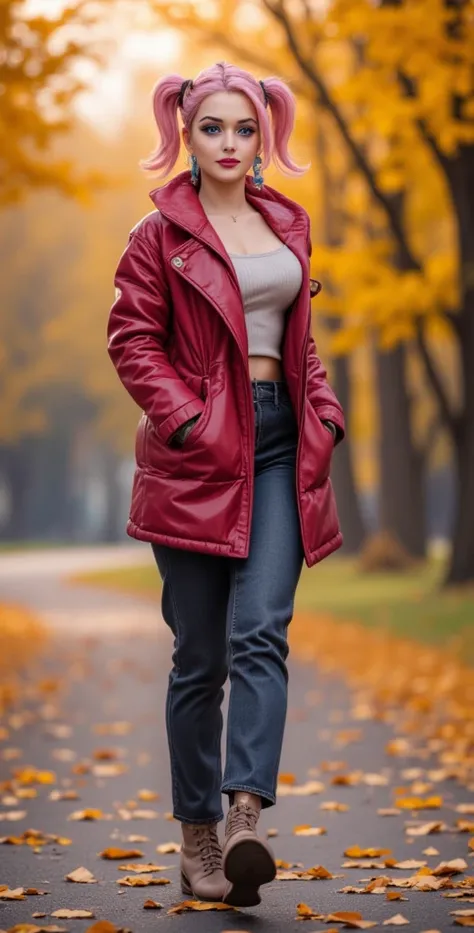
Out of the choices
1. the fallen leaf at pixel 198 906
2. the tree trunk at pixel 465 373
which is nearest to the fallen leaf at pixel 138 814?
the fallen leaf at pixel 198 906

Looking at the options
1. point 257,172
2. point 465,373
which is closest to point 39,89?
point 465,373

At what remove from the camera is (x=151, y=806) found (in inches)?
239

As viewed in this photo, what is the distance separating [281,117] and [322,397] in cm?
84

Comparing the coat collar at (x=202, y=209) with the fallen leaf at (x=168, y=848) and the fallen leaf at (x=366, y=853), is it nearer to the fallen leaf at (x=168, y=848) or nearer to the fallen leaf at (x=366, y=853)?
the fallen leaf at (x=366, y=853)

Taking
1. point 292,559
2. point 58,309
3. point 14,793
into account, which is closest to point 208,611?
point 292,559

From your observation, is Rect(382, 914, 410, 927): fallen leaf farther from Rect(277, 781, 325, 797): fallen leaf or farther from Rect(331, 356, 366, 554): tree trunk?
Rect(331, 356, 366, 554): tree trunk

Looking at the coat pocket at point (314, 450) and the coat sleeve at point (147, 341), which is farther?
the coat pocket at point (314, 450)

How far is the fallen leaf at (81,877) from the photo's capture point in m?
4.55

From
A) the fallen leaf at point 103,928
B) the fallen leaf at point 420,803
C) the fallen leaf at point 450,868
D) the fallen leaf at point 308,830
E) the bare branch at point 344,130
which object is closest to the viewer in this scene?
the fallen leaf at point 103,928

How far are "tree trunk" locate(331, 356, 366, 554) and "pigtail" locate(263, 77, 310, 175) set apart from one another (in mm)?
21030

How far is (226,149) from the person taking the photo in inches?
168

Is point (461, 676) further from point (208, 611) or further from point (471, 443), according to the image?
point (208, 611)

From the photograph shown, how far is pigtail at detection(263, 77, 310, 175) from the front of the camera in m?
4.43

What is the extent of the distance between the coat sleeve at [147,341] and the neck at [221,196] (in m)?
0.26
